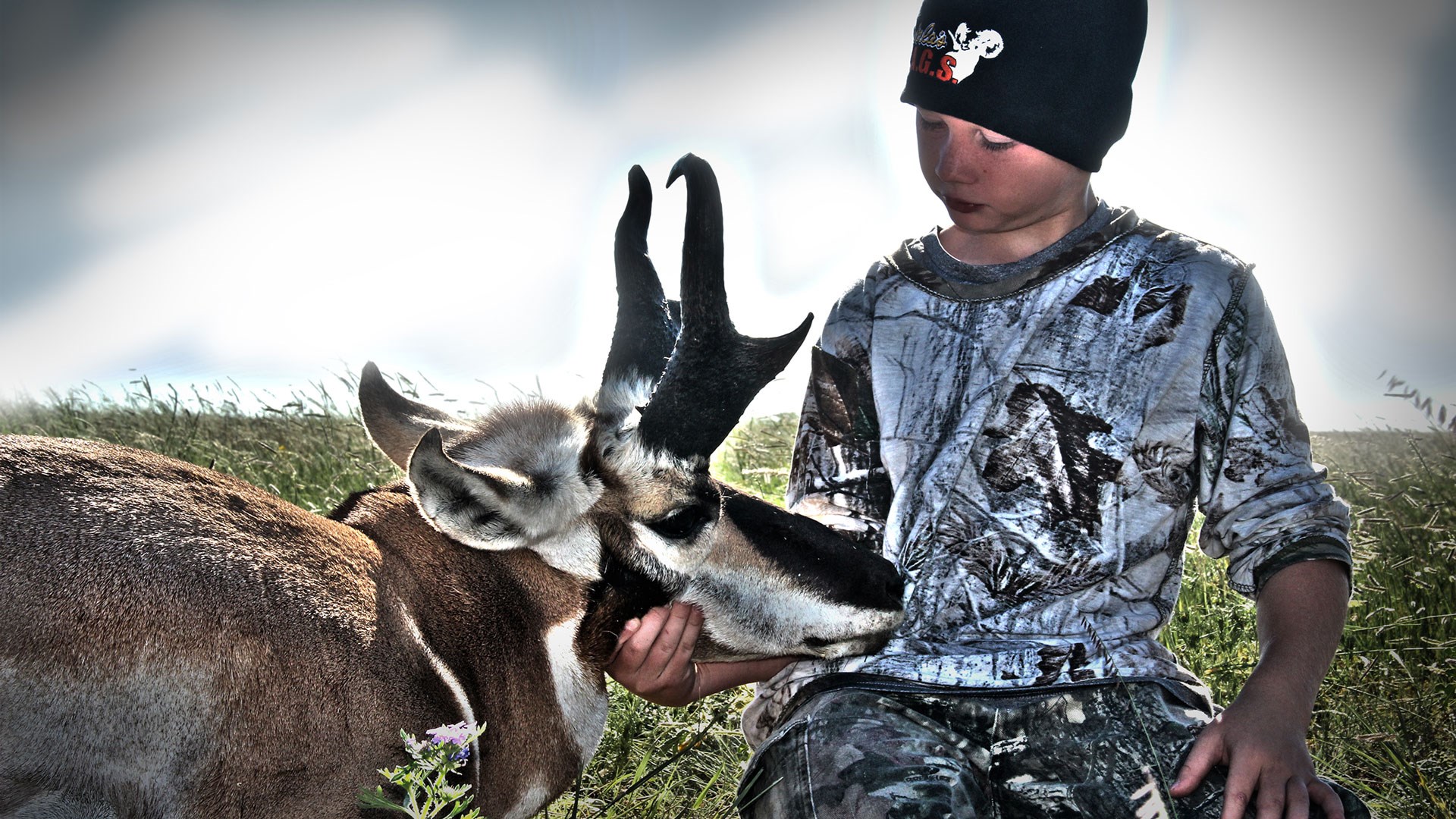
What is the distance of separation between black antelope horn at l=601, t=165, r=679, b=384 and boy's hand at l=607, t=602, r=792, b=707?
85cm

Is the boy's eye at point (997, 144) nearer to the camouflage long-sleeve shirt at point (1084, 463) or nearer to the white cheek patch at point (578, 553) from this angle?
the camouflage long-sleeve shirt at point (1084, 463)

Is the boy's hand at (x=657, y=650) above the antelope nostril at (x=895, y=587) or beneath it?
beneath

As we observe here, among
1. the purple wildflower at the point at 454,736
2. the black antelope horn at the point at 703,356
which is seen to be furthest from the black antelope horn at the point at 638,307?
the purple wildflower at the point at 454,736

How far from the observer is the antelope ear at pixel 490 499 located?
295cm

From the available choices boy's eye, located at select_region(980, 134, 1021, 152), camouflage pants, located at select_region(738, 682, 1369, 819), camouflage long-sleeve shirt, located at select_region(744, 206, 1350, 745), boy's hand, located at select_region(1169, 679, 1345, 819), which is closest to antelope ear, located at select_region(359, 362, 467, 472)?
camouflage long-sleeve shirt, located at select_region(744, 206, 1350, 745)

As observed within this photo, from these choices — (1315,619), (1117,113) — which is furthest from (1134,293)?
(1315,619)

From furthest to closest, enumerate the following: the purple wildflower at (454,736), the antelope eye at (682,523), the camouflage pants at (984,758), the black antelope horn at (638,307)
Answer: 1. the black antelope horn at (638,307)
2. the antelope eye at (682,523)
3. the camouflage pants at (984,758)
4. the purple wildflower at (454,736)

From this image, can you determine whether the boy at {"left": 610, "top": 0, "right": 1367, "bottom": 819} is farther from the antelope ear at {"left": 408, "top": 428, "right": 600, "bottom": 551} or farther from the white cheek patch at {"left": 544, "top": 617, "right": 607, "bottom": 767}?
the antelope ear at {"left": 408, "top": 428, "right": 600, "bottom": 551}

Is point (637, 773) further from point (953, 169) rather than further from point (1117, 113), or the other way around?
point (1117, 113)

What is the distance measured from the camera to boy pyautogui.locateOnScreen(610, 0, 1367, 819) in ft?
9.80

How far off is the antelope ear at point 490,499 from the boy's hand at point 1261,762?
200cm

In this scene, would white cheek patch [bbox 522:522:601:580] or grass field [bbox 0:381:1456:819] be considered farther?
grass field [bbox 0:381:1456:819]

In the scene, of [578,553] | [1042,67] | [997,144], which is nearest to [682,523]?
[578,553]

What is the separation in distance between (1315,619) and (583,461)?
2336 millimetres
